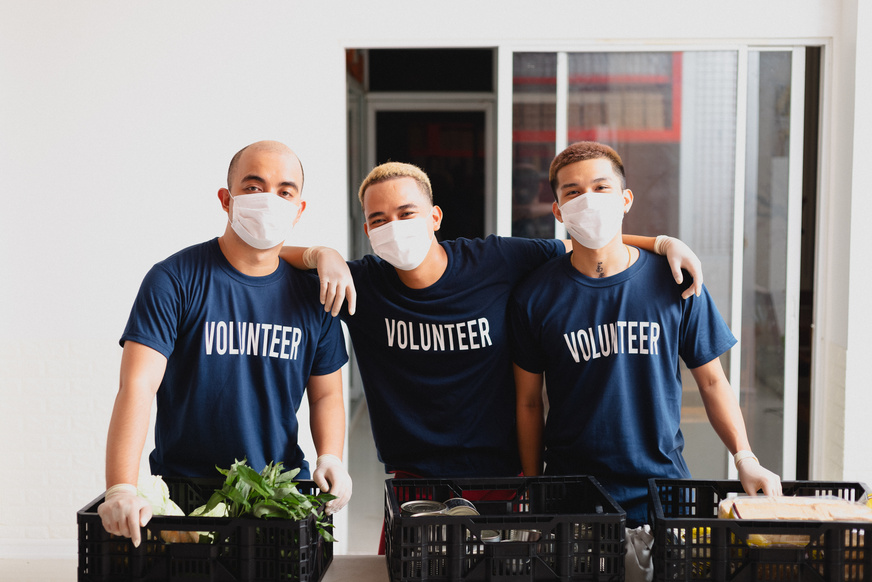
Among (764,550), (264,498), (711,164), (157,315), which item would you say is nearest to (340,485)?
(264,498)

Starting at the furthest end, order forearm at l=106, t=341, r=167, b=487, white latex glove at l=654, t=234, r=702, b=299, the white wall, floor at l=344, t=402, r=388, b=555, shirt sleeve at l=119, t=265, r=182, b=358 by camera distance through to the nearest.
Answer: floor at l=344, t=402, r=388, b=555 → the white wall → white latex glove at l=654, t=234, r=702, b=299 → shirt sleeve at l=119, t=265, r=182, b=358 → forearm at l=106, t=341, r=167, b=487

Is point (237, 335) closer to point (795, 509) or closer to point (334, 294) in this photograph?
point (334, 294)

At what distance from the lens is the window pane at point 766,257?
11.8 ft

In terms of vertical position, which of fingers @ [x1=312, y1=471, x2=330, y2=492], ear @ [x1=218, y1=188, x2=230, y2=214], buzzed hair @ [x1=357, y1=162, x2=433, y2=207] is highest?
buzzed hair @ [x1=357, y1=162, x2=433, y2=207]

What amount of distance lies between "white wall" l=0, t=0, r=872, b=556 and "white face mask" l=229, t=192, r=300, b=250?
160 cm

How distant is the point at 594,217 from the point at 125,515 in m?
1.30

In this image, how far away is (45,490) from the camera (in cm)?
366

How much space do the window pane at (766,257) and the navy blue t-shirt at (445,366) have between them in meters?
1.94

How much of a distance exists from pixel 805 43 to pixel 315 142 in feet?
7.58

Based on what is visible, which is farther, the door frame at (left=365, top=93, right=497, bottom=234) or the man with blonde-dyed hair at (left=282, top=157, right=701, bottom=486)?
the door frame at (left=365, top=93, right=497, bottom=234)

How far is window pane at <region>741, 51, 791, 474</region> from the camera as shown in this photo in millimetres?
3607

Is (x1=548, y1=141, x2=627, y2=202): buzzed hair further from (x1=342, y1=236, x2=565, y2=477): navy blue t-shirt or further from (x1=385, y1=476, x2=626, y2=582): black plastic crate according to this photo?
(x1=385, y1=476, x2=626, y2=582): black plastic crate

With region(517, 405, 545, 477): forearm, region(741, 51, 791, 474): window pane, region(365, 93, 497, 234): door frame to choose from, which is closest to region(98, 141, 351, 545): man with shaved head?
region(517, 405, 545, 477): forearm

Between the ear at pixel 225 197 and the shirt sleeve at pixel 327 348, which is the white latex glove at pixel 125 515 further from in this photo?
the ear at pixel 225 197
